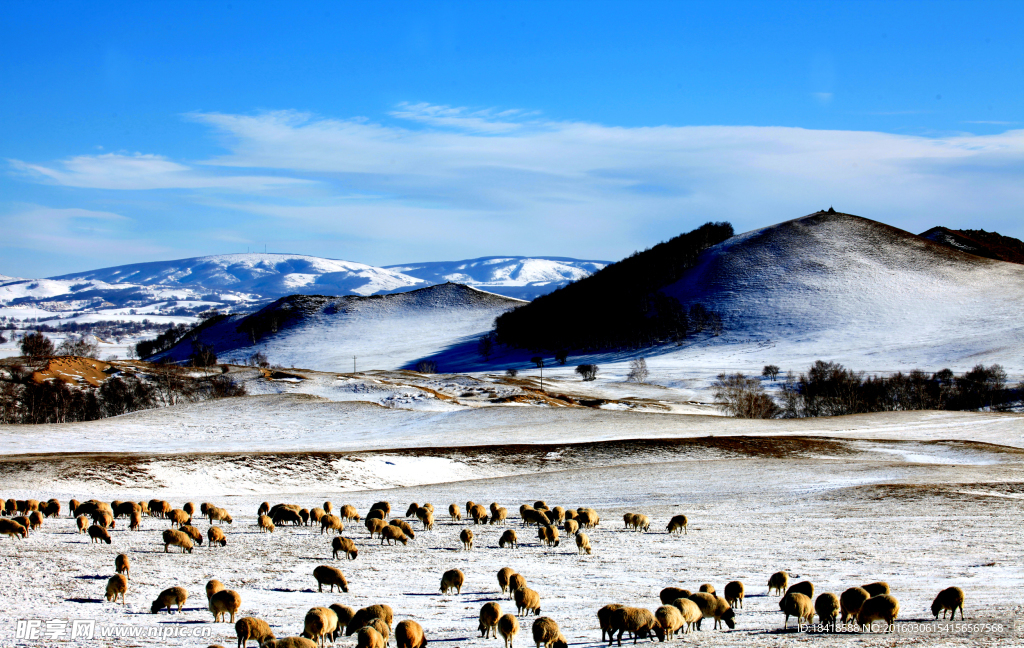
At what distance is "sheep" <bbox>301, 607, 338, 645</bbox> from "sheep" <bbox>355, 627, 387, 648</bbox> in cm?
88

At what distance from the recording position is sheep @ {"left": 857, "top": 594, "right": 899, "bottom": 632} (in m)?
11.7

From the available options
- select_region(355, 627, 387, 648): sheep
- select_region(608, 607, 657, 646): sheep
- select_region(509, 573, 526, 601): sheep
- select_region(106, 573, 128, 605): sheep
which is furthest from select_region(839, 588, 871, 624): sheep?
select_region(106, 573, 128, 605): sheep

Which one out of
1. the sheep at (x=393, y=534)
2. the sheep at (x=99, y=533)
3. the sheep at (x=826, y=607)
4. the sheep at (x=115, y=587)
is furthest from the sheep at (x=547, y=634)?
the sheep at (x=99, y=533)

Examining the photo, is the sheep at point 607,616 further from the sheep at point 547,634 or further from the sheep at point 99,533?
the sheep at point 99,533

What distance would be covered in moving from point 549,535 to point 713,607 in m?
8.22

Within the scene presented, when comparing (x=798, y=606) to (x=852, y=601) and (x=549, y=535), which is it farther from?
(x=549, y=535)

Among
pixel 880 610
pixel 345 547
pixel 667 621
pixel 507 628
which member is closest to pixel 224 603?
pixel 507 628

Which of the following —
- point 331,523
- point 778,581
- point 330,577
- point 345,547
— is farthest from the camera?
point 331,523

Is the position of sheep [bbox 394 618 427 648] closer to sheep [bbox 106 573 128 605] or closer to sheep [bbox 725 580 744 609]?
sheep [bbox 106 573 128 605]

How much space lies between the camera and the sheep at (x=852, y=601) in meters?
12.2

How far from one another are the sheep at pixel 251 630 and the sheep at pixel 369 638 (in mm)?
1500

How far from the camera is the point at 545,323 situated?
187625 millimetres

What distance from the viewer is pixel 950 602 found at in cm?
1203

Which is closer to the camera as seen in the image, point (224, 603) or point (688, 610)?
point (688, 610)
